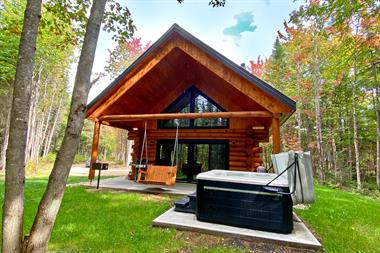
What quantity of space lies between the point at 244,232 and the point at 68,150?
2.71 m

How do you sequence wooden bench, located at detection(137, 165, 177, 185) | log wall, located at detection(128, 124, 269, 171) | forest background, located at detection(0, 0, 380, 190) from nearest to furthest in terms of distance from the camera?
wooden bench, located at detection(137, 165, 177, 185) → log wall, located at detection(128, 124, 269, 171) → forest background, located at detection(0, 0, 380, 190)

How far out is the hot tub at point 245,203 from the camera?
3225mm

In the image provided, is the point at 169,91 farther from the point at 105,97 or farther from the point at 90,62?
the point at 90,62

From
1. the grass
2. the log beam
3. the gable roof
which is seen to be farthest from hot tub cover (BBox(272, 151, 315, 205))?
the log beam

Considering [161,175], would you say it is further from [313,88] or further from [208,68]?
[313,88]

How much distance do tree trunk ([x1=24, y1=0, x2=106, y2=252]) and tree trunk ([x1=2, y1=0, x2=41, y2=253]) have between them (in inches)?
5.4

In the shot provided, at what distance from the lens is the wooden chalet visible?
600 centimetres

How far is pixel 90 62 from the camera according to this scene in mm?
2186

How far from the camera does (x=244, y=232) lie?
318 cm

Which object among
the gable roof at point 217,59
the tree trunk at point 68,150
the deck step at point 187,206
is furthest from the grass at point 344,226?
the tree trunk at point 68,150

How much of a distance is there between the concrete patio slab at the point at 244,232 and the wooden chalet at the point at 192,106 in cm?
263

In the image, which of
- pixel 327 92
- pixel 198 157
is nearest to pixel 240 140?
pixel 198 157

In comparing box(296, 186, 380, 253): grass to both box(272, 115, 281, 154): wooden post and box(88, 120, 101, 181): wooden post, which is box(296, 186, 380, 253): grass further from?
box(88, 120, 101, 181): wooden post

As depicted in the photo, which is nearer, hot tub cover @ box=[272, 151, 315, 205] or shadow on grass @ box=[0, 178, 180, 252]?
shadow on grass @ box=[0, 178, 180, 252]
